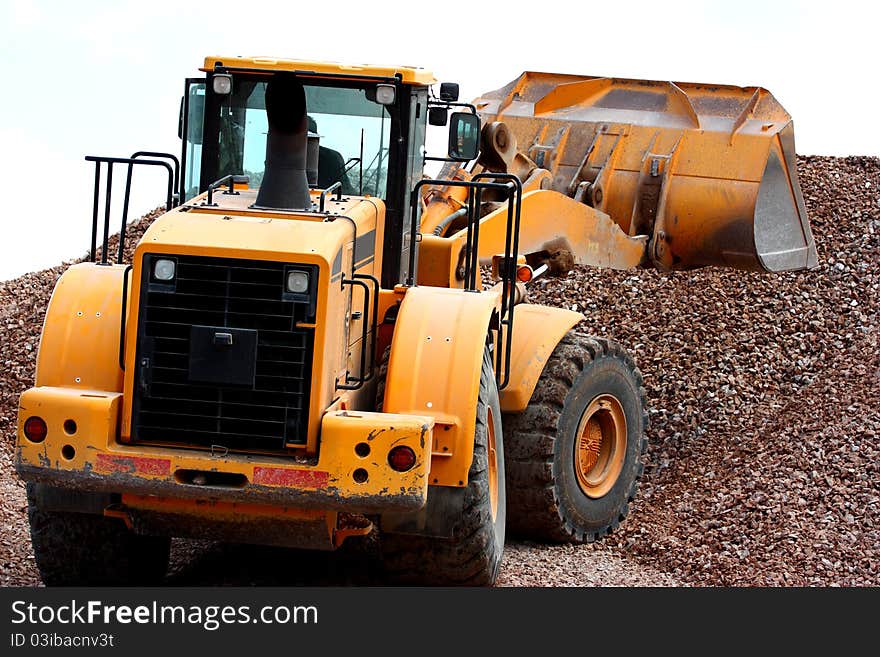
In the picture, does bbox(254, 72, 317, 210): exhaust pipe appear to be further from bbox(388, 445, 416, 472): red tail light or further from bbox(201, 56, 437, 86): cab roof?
bbox(388, 445, 416, 472): red tail light

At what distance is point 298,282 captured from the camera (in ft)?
24.4

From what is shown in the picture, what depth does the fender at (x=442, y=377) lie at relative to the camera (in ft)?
25.4

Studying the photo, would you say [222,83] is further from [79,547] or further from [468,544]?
[468,544]

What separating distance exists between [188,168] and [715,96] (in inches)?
235

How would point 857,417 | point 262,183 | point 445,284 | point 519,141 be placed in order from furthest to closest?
point 519,141, point 857,417, point 445,284, point 262,183

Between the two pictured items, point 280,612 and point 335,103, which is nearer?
point 280,612

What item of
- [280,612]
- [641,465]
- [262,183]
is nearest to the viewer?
[280,612]

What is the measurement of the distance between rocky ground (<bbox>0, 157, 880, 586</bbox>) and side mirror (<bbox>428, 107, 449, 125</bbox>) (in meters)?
2.61

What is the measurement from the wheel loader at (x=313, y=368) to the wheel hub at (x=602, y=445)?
0.05 feet

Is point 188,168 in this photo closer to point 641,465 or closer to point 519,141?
point 641,465

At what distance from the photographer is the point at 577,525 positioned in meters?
9.91

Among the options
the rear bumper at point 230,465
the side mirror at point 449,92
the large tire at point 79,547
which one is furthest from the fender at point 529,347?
the large tire at point 79,547

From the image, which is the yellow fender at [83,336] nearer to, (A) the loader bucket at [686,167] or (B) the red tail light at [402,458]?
(B) the red tail light at [402,458]

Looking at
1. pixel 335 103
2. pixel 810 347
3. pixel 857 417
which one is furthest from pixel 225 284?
pixel 810 347
